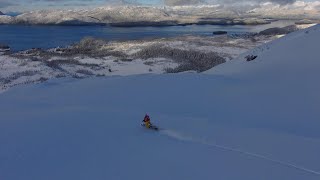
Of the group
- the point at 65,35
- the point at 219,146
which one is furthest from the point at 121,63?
the point at 65,35

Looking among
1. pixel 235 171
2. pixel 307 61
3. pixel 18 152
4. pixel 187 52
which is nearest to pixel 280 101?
pixel 307 61

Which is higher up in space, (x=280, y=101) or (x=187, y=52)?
(x=280, y=101)

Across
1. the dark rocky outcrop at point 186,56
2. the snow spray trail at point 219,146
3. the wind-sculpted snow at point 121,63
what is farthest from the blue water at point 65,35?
the snow spray trail at point 219,146

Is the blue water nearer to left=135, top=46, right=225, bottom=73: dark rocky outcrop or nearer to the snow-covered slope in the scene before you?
left=135, top=46, right=225, bottom=73: dark rocky outcrop

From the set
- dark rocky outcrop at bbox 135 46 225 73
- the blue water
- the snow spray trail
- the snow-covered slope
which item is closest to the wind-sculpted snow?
dark rocky outcrop at bbox 135 46 225 73

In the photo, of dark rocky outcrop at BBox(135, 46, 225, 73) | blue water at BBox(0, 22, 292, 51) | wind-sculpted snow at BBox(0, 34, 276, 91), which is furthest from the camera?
blue water at BBox(0, 22, 292, 51)

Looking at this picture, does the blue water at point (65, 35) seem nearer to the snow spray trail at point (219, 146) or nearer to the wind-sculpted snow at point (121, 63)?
the wind-sculpted snow at point (121, 63)

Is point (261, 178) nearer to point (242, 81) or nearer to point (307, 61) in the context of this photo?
point (242, 81)

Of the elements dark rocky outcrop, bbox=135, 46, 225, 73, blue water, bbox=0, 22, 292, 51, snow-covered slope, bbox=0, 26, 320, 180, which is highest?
snow-covered slope, bbox=0, 26, 320, 180
